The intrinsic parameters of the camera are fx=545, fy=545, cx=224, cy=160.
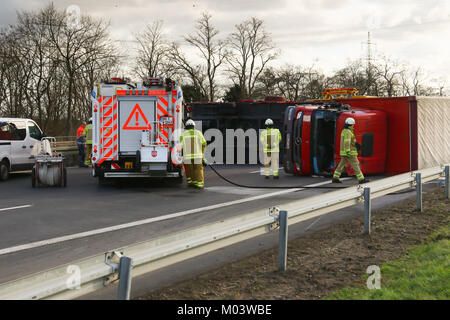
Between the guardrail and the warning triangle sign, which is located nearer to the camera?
the guardrail

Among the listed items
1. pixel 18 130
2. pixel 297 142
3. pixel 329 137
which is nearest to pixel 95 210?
pixel 18 130

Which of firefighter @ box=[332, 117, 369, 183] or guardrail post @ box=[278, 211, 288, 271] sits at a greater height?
firefighter @ box=[332, 117, 369, 183]

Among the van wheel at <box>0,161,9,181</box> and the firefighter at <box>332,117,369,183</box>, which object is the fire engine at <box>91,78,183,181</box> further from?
the firefighter at <box>332,117,369,183</box>

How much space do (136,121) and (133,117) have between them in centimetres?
13

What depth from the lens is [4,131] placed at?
15883 millimetres

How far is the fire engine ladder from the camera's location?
1373cm

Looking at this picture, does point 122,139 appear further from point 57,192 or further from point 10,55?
point 10,55

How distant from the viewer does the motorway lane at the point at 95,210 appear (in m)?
6.97

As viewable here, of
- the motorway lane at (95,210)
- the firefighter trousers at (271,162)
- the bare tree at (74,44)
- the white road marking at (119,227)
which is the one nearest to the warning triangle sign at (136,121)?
the motorway lane at (95,210)

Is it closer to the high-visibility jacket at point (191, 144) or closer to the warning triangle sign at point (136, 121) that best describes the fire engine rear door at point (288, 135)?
the high-visibility jacket at point (191, 144)

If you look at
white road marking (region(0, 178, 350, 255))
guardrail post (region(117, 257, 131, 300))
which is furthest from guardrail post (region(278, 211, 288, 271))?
white road marking (region(0, 178, 350, 255))

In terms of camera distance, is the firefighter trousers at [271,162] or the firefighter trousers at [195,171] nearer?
the firefighter trousers at [195,171]

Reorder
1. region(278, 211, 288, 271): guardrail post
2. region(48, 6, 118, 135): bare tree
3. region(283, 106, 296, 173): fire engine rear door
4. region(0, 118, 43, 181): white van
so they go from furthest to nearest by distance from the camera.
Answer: region(48, 6, 118, 135): bare tree → region(283, 106, 296, 173): fire engine rear door → region(0, 118, 43, 181): white van → region(278, 211, 288, 271): guardrail post

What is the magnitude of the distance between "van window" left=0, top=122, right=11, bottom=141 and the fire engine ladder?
12.7 ft
